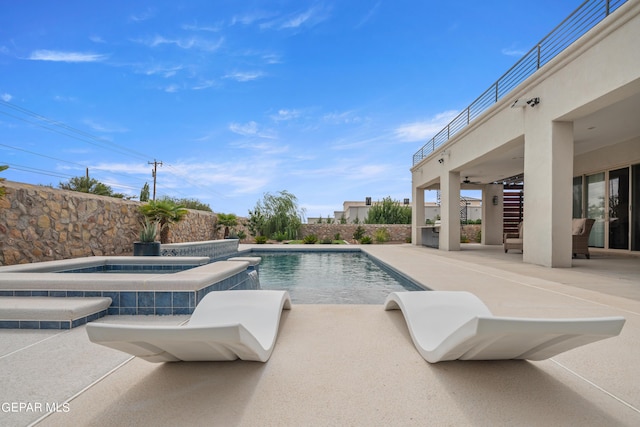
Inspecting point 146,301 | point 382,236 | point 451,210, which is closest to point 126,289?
point 146,301

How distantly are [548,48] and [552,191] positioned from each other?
10.2ft

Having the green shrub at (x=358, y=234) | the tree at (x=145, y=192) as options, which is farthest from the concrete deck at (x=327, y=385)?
the tree at (x=145, y=192)

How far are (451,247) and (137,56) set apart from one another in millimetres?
14862

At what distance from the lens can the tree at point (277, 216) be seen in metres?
19.3

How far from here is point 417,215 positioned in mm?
15969

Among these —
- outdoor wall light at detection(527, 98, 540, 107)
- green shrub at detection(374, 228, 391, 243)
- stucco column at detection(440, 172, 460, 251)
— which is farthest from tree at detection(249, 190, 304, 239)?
outdoor wall light at detection(527, 98, 540, 107)

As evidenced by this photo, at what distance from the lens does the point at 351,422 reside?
4.79ft

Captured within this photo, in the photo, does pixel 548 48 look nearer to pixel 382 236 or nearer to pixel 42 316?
pixel 42 316

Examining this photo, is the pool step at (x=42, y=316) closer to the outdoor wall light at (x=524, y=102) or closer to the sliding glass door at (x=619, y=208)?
the outdoor wall light at (x=524, y=102)

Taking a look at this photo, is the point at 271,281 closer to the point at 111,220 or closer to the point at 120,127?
the point at 111,220

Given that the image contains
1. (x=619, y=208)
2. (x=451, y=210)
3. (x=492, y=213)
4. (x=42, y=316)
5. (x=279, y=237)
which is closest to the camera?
(x=42, y=316)

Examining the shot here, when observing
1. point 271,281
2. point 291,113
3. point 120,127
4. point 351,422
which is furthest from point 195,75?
point 351,422

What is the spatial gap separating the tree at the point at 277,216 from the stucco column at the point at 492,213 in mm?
10114

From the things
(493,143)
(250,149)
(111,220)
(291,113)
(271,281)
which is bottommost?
(271,281)
